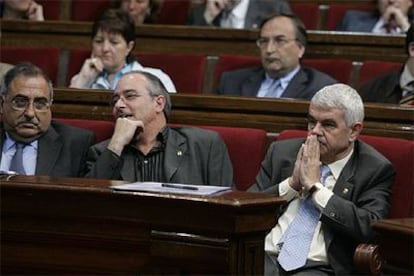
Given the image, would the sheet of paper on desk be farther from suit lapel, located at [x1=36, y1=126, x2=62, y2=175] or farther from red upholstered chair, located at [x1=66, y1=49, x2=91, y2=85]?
red upholstered chair, located at [x1=66, y1=49, x2=91, y2=85]

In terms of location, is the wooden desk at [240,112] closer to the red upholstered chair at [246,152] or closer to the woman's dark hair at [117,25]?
the red upholstered chair at [246,152]

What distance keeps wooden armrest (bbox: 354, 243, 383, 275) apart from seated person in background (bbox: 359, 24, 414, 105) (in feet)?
2.35

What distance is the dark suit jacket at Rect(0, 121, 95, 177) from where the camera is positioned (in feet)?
6.01

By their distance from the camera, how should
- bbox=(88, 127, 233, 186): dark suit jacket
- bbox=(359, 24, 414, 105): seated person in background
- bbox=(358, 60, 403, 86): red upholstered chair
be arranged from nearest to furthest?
bbox=(88, 127, 233, 186): dark suit jacket < bbox=(359, 24, 414, 105): seated person in background < bbox=(358, 60, 403, 86): red upholstered chair

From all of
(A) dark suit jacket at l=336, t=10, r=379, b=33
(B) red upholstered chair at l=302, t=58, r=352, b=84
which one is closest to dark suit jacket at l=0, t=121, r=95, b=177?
(B) red upholstered chair at l=302, t=58, r=352, b=84

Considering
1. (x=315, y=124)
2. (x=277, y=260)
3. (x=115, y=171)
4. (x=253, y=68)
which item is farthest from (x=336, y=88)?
(x=253, y=68)

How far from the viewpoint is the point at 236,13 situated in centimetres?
278

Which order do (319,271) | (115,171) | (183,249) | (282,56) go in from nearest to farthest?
(183,249)
(319,271)
(115,171)
(282,56)

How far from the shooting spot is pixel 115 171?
1758mm

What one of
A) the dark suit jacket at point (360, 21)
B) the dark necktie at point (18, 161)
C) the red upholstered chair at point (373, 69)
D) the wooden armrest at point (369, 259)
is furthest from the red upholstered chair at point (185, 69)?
the wooden armrest at point (369, 259)

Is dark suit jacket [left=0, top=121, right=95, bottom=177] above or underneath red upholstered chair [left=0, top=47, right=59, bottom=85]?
underneath

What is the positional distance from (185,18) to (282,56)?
706 millimetres

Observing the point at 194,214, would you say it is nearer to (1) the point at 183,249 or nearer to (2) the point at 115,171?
(1) the point at 183,249

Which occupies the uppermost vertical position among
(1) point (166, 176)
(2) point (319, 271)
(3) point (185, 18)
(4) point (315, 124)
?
(3) point (185, 18)
